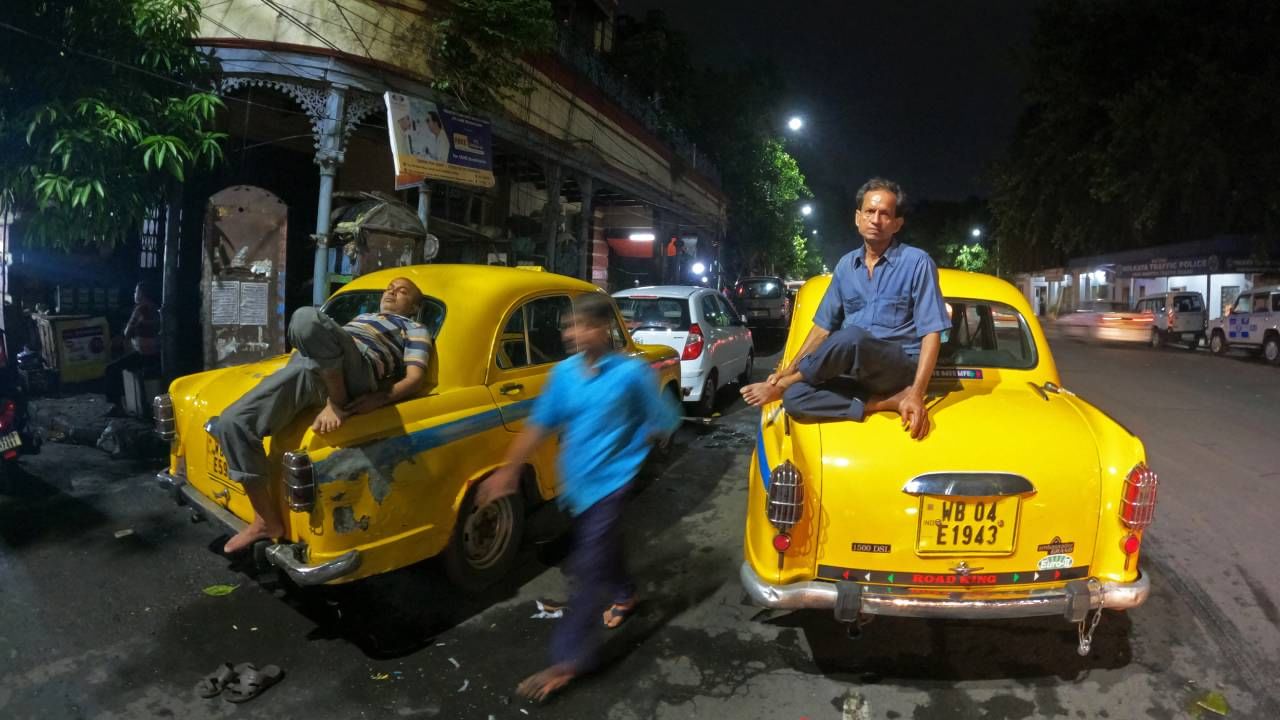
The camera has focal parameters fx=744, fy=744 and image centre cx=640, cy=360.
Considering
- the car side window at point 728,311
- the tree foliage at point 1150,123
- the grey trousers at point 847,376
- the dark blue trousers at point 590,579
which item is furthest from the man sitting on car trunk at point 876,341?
the tree foliage at point 1150,123

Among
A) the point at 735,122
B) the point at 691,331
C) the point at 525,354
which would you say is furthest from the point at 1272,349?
the point at 525,354

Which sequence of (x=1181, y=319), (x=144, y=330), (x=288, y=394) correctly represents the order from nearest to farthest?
1. (x=288, y=394)
2. (x=144, y=330)
3. (x=1181, y=319)

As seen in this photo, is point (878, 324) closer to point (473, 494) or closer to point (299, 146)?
point (473, 494)

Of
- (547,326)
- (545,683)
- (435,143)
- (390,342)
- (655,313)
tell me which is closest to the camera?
(545,683)

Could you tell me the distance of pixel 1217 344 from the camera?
20.7m

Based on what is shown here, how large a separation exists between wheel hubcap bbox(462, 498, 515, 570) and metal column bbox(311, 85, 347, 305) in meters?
6.21

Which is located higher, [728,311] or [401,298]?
[728,311]

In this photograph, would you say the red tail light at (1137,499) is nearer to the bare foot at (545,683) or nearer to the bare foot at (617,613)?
the bare foot at (617,613)

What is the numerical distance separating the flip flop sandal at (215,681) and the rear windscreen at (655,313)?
6.30m

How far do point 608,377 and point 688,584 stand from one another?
1.81m

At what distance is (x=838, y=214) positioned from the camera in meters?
95.5

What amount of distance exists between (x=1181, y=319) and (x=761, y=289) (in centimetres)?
1295

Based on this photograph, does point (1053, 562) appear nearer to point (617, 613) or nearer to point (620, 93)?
point (617, 613)

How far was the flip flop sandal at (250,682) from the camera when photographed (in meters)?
3.27
